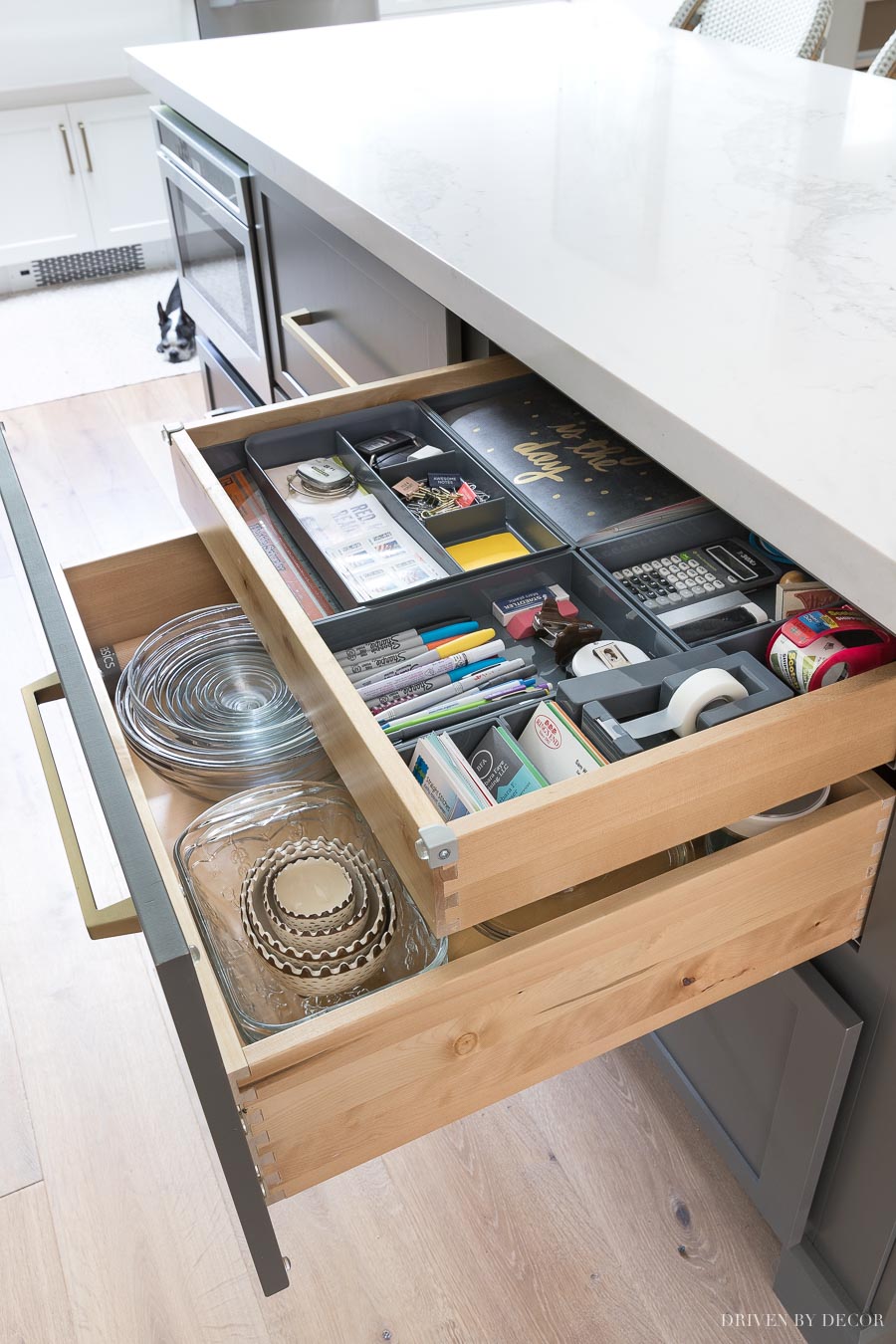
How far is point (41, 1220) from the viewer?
3.97 ft

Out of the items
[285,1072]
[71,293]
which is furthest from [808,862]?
[71,293]

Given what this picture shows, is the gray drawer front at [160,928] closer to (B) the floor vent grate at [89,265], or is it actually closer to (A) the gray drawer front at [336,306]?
(A) the gray drawer front at [336,306]

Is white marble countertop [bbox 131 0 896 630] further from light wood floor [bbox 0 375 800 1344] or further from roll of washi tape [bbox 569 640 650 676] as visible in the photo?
light wood floor [bbox 0 375 800 1344]

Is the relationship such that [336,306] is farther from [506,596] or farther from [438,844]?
[438,844]

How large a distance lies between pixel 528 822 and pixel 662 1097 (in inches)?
33.6

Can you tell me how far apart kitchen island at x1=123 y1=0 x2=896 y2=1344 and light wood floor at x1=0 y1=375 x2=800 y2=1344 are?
0.15m

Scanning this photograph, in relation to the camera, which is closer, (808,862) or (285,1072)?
(285,1072)

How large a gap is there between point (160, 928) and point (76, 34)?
12.2ft

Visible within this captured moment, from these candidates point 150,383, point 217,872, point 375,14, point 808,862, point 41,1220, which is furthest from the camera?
point 375,14

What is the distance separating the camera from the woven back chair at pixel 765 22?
77.2 inches

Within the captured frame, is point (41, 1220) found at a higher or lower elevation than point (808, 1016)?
lower

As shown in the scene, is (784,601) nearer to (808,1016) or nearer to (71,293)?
(808,1016)

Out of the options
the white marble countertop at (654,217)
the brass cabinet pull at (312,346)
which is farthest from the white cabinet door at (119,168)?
the brass cabinet pull at (312,346)

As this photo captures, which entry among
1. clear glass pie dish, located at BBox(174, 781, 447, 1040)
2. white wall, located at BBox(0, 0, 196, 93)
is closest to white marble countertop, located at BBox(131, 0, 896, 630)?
clear glass pie dish, located at BBox(174, 781, 447, 1040)
